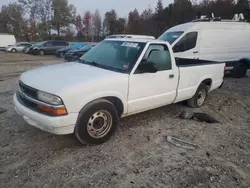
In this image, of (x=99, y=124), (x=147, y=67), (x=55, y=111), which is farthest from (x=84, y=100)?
(x=147, y=67)

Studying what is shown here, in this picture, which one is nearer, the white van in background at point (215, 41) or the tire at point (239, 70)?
the white van in background at point (215, 41)

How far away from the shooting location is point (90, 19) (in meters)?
74.2

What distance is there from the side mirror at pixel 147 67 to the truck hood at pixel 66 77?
0.35 m

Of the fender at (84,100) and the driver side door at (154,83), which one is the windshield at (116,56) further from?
the fender at (84,100)

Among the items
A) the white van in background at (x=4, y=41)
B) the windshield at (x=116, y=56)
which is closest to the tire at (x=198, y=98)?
the windshield at (x=116, y=56)

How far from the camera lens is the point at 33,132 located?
12.8 ft

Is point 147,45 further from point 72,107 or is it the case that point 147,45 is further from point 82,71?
point 72,107

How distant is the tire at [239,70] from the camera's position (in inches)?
389

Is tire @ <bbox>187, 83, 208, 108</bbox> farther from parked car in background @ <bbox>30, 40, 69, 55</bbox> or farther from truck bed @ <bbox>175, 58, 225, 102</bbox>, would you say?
parked car in background @ <bbox>30, 40, 69, 55</bbox>

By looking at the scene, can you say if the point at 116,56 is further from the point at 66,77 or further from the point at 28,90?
the point at 28,90

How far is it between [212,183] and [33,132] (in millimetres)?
3017

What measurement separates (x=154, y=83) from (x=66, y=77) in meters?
1.65

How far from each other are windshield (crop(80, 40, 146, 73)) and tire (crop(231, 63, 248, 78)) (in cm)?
740

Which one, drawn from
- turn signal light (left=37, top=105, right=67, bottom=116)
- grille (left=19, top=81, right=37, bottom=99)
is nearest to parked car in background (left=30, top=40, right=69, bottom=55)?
grille (left=19, top=81, right=37, bottom=99)
